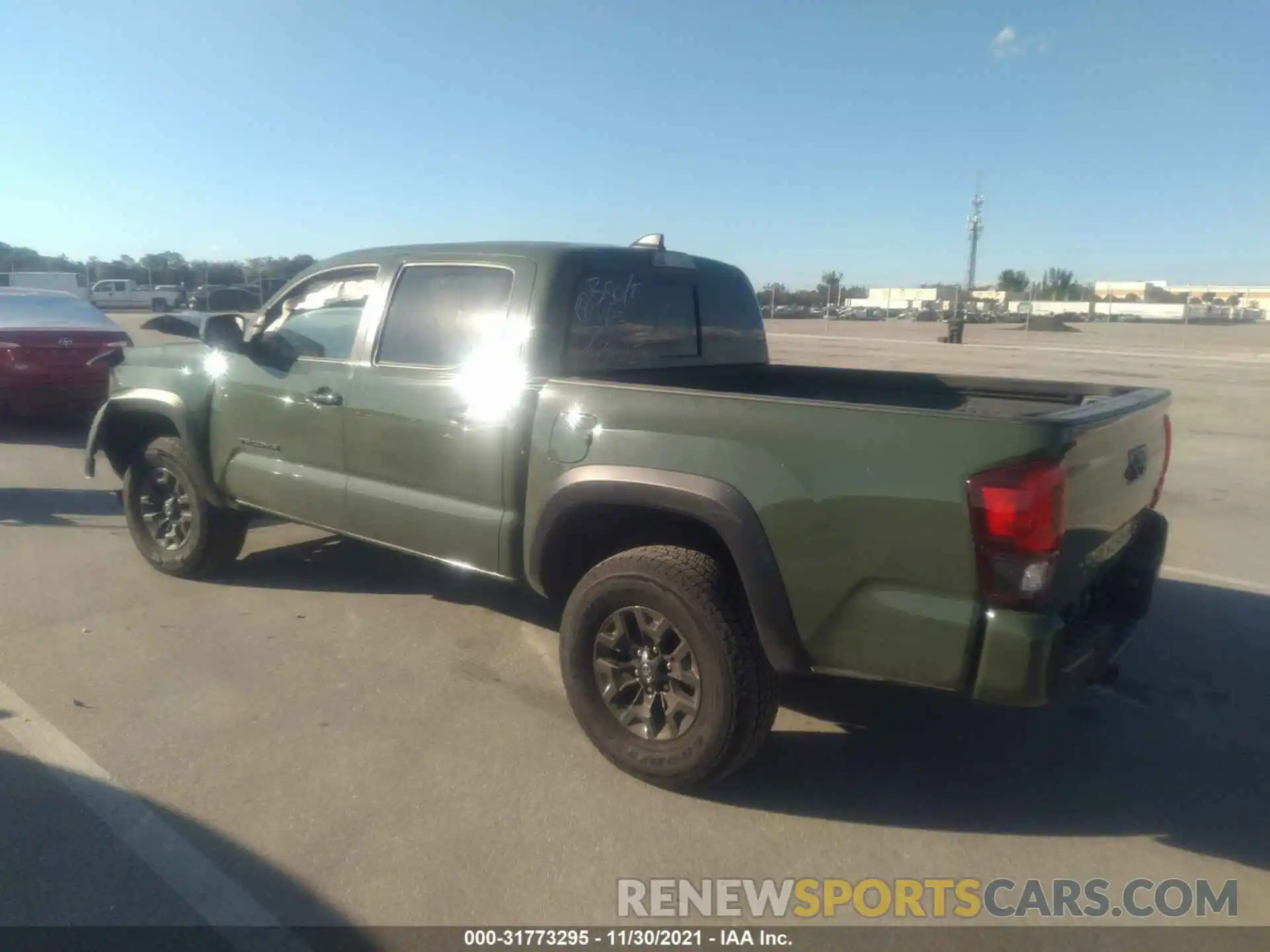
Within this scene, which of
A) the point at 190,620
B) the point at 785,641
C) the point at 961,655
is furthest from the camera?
the point at 190,620

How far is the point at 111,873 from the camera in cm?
302

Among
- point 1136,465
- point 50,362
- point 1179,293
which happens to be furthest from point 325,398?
point 1179,293

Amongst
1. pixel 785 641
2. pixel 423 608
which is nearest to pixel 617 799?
pixel 785 641

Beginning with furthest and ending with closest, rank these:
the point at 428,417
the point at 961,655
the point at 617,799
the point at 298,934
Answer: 1. the point at 428,417
2. the point at 617,799
3. the point at 961,655
4. the point at 298,934

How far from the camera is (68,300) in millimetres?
11977

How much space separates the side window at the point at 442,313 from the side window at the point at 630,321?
0.34m

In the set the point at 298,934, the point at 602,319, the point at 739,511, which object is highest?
the point at 602,319

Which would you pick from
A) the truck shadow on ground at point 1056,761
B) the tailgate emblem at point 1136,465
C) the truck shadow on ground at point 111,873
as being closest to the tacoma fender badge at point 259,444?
the truck shadow on ground at point 111,873

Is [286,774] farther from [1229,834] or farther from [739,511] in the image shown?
[1229,834]

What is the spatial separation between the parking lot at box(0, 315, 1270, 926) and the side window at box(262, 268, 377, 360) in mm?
1423

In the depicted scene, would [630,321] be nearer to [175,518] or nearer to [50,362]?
[175,518]

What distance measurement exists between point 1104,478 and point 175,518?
501cm

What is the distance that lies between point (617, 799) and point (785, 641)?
34.0 inches

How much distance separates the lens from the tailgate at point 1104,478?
2.96m
